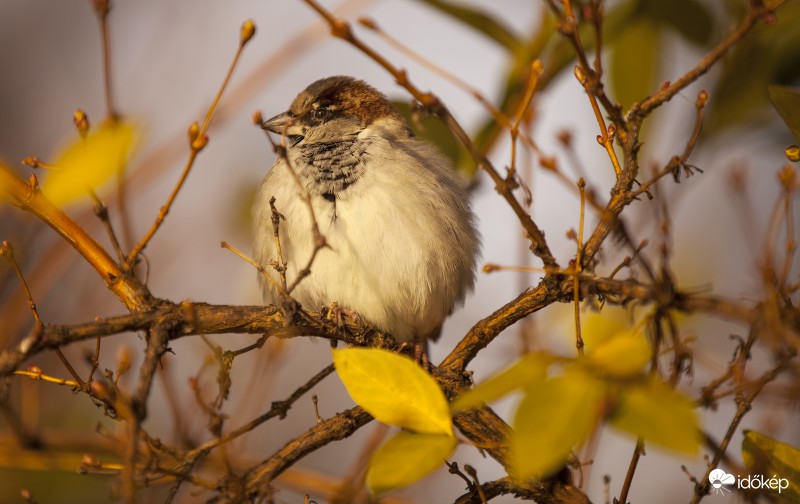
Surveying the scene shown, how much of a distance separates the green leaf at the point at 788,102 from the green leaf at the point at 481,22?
1407 mm

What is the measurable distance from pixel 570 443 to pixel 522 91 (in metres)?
2.08

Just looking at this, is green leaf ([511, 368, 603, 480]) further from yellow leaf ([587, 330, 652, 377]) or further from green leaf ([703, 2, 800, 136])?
green leaf ([703, 2, 800, 136])

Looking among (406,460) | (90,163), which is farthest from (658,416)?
(90,163)

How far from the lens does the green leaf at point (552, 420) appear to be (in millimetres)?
1028

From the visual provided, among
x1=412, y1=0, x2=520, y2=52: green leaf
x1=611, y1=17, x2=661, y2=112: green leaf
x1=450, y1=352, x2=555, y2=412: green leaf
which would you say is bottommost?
Answer: x1=450, y1=352, x2=555, y2=412: green leaf

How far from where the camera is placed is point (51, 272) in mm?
2457

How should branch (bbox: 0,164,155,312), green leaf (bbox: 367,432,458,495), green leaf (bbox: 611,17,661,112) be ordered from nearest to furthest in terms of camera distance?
green leaf (bbox: 367,432,458,495), branch (bbox: 0,164,155,312), green leaf (bbox: 611,17,661,112)

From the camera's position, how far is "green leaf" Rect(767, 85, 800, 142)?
1.66 m

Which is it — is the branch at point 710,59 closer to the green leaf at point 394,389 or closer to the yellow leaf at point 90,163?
the green leaf at point 394,389

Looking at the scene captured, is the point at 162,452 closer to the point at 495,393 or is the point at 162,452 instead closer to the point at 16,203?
the point at 16,203

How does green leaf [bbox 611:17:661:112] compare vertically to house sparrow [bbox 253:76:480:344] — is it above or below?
above

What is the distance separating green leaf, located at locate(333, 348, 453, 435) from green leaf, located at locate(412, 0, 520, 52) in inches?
72.0

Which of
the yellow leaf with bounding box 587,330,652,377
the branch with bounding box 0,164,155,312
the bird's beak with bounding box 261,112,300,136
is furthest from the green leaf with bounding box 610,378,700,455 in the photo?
the bird's beak with bounding box 261,112,300,136

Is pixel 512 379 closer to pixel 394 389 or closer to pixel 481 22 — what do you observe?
pixel 394 389
